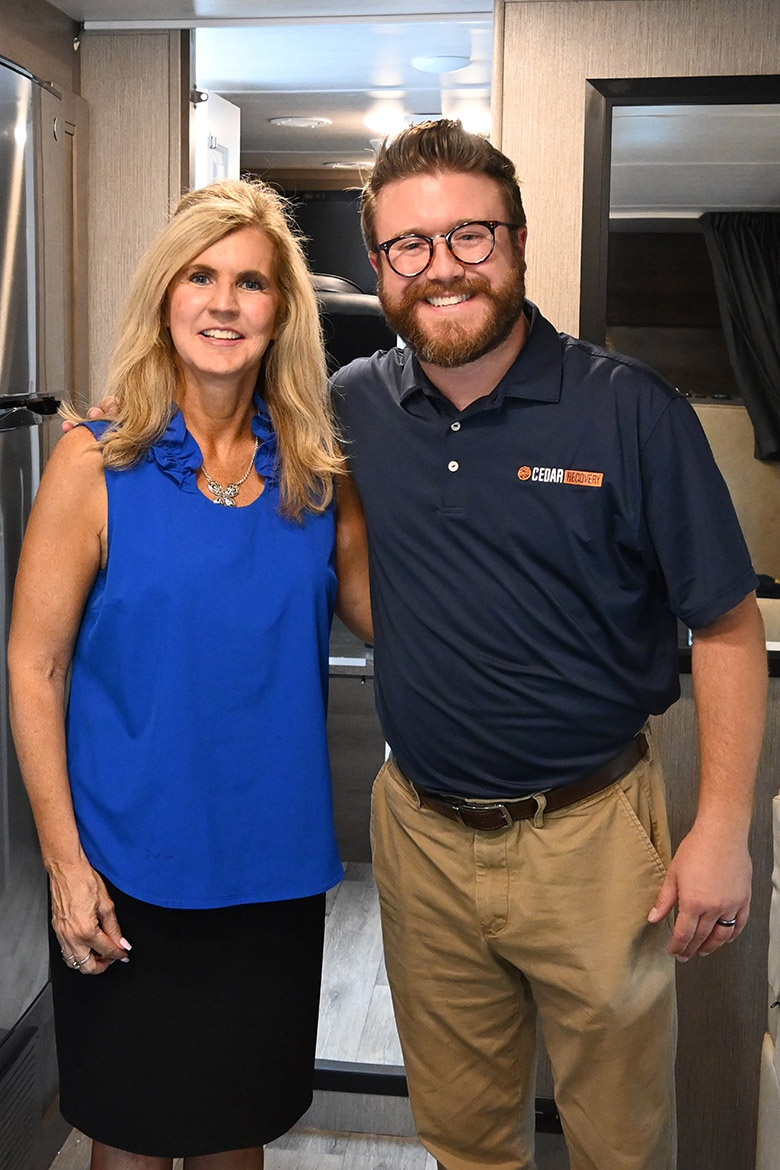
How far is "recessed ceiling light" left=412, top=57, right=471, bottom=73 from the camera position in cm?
265

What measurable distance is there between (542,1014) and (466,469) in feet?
2.65

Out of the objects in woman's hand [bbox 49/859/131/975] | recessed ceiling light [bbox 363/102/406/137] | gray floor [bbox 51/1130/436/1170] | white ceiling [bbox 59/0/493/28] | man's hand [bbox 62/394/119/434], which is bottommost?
gray floor [bbox 51/1130/436/1170]

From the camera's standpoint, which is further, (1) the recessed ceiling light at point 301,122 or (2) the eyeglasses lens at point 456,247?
(1) the recessed ceiling light at point 301,122

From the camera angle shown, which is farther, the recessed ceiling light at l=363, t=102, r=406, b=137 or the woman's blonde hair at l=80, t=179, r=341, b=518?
the recessed ceiling light at l=363, t=102, r=406, b=137

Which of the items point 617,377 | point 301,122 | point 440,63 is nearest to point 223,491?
point 617,377

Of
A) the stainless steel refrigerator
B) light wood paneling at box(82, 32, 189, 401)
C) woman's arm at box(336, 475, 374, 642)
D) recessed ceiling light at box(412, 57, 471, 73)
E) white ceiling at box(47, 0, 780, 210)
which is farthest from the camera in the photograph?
recessed ceiling light at box(412, 57, 471, 73)

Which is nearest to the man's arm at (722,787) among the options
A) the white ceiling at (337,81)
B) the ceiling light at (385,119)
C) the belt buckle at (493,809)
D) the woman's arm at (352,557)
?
the belt buckle at (493,809)

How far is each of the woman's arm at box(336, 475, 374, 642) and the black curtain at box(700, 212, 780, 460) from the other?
2.81ft

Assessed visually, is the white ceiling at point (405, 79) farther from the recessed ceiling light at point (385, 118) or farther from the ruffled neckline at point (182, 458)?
the ruffled neckline at point (182, 458)

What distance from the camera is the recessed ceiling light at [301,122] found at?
3.18 metres

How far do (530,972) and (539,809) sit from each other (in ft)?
0.84

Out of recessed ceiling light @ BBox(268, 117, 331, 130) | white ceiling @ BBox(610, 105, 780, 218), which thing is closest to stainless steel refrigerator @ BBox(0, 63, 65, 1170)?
white ceiling @ BBox(610, 105, 780, 218)

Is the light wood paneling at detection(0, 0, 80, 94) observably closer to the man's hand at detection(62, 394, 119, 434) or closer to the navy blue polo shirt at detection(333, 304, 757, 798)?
the man's hand at detection(62, 394, 119, 434)

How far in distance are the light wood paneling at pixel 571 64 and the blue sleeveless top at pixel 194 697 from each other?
88 cm
